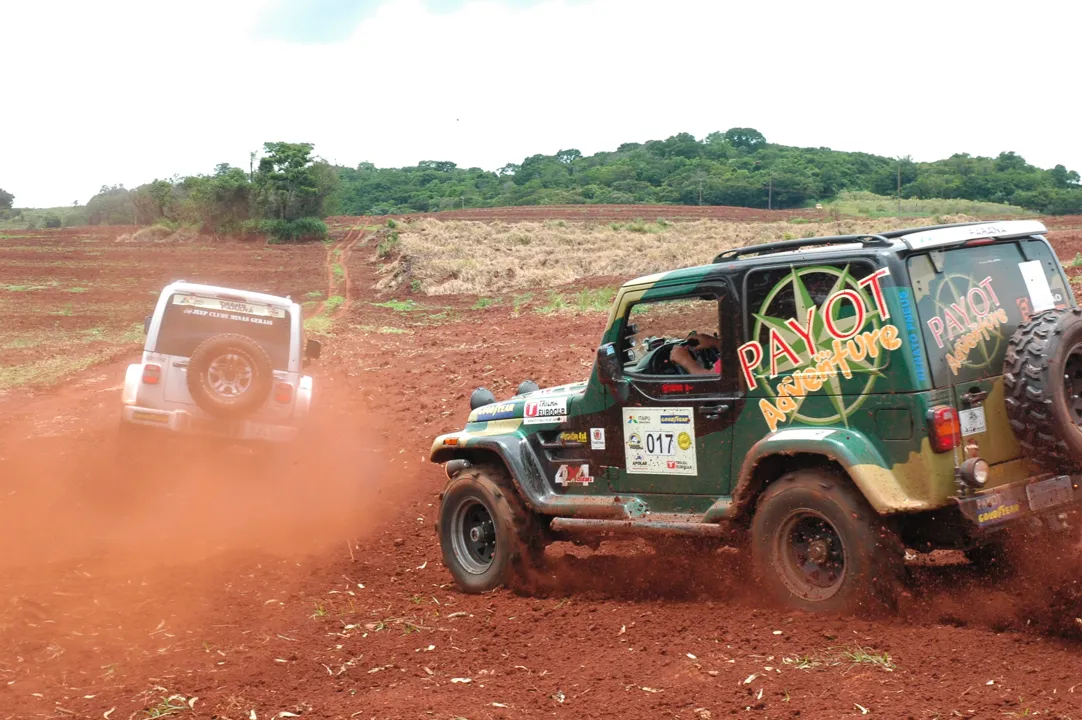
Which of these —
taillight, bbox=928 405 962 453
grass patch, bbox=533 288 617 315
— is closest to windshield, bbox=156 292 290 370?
taillight, bbox=928 405 962 453

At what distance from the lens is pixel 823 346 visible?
6.46 meters

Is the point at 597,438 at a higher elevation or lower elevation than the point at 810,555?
higher

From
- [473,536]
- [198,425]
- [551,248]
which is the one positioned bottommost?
[473,536]

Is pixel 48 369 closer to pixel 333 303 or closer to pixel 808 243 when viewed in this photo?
pixel 333 303

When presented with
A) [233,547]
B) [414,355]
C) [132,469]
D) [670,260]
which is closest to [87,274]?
[670,260]

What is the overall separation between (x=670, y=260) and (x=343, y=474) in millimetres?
23242

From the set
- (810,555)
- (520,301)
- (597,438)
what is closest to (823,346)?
(810,555)

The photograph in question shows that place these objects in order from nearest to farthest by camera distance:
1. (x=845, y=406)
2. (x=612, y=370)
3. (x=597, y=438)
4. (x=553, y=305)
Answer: (x=845, y=406) → (x=612, y=370) → (x=597, y=438) → (x=553, y=305)

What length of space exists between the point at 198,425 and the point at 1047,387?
883cm

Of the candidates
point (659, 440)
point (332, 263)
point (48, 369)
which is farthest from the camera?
point (332, 263)

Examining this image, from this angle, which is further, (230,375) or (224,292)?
(224,292)

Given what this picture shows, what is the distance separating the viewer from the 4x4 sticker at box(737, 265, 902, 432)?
620cm

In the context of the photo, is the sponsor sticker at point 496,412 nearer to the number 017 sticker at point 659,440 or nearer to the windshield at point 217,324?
the number 017 sticker at point 659,440

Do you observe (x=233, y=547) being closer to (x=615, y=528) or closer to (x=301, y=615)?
(x=301, y=615)
